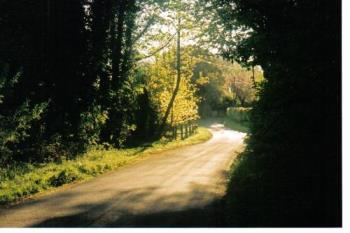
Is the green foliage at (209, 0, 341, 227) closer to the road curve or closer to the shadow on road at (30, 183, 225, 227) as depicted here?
the shadow on road at (30, 183, 225, 227)

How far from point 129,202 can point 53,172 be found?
552cm

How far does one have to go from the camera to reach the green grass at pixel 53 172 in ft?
44.3

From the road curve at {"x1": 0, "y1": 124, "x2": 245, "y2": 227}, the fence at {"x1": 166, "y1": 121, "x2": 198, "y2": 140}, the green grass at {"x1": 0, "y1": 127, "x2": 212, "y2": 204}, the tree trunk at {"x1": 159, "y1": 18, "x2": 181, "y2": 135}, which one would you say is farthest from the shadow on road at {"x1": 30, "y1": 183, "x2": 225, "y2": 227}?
the fence at {"x1": 166, "y1": 121, "x2": 198, "y2": 140}

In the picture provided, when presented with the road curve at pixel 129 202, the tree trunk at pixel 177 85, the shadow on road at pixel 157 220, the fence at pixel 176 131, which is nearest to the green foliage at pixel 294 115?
the shadow on road at pixel 157 220

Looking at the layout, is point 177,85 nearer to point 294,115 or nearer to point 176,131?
point 176,131

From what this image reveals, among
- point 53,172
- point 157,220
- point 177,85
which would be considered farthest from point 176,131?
point 157,220

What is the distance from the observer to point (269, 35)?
1060cm

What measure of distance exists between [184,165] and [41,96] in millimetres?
7278

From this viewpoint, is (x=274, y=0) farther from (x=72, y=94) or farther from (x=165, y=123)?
(x=165, y=123)

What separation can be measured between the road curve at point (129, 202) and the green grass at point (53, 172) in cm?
69

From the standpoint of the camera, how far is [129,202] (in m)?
12.1

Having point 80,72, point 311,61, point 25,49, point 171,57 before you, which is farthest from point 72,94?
point 171,57

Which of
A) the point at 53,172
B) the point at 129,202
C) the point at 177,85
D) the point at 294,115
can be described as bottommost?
the point at 129,202

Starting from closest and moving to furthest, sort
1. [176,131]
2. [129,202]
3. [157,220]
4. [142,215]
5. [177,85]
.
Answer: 1. [157,220]
2. [142,215]
3. [129,202]
4. [177,85]
5. [176,131]
